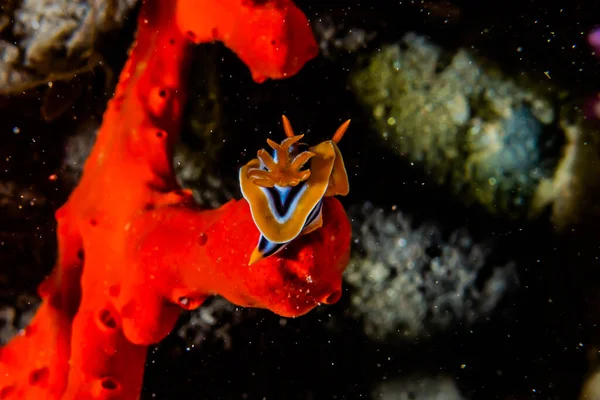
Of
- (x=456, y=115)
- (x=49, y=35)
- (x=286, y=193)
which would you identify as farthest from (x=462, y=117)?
(x=49, y=35)

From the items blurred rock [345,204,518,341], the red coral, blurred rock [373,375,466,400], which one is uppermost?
the red coral

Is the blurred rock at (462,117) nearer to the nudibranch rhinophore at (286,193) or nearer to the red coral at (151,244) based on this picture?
the red coral at (151,244)

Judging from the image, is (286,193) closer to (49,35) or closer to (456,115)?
(49,35)

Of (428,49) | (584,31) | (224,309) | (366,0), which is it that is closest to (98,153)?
(224,309)

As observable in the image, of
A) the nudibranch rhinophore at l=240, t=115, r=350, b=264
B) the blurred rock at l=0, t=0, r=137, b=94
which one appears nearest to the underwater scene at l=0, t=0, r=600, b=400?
the blurred rock at l=0, t=0, r=137, b=94

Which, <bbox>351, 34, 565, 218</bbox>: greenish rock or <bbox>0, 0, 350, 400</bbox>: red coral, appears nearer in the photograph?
<bbox>0, 0, 350, 400</bbox>: red coral

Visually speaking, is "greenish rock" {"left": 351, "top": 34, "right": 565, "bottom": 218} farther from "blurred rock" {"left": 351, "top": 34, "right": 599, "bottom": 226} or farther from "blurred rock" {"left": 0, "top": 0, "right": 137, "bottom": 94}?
"blurred rock" {"left": 0, "top": 0, "right": 137, "bottom": 94}

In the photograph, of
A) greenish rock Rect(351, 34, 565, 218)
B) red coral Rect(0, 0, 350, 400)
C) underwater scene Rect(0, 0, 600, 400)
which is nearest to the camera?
red coral Rect(0, 0, 350, 400)

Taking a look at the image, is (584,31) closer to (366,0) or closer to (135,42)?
(366,0)

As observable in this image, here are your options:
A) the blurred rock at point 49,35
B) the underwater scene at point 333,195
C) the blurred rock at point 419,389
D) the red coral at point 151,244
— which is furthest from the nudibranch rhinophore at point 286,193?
the blurred rock at point 419,389
